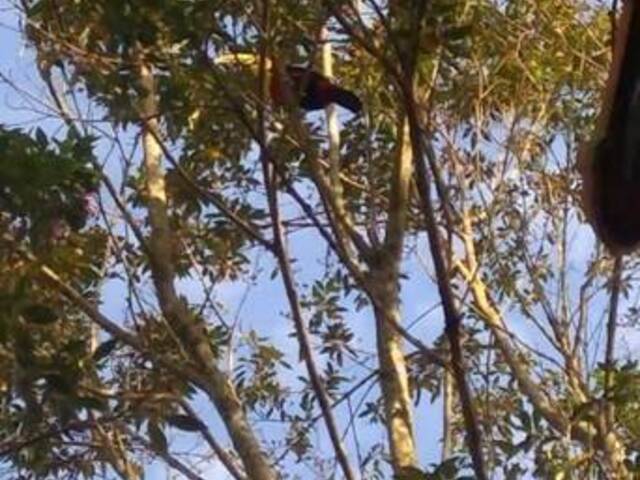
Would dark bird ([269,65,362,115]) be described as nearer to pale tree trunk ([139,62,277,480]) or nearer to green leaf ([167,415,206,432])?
pale tree trunk ([139,62,277,480])

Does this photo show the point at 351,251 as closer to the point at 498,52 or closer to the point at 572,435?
the point at 572,435

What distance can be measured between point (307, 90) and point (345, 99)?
0.41 m

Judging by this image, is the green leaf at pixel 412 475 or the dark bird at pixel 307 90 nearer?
the green leaf at pixel 412 475

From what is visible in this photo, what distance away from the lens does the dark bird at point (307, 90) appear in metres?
3.59

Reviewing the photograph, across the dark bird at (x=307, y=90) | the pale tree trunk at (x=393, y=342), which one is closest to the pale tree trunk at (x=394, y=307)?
the pale tree trunk at (x=393, y=342)

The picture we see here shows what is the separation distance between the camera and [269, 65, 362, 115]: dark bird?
141 inches

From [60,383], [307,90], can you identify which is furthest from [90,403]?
[307,90]

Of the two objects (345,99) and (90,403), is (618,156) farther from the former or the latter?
(345,99)

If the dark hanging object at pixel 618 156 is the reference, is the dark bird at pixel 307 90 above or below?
above

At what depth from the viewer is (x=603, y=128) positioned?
160cm

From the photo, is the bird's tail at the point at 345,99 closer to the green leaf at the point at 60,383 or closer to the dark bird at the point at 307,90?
the dark bird at the point at 307,90

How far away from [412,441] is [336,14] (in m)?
1.11

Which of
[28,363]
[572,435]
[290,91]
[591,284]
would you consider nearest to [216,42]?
[290,91]

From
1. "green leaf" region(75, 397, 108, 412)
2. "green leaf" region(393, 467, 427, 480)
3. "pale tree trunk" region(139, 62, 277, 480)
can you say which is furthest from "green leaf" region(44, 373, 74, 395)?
"green leaf" region(393, 467, 427, 480)
